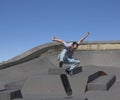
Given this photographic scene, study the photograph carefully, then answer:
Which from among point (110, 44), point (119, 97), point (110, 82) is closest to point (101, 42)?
point (110, 44)

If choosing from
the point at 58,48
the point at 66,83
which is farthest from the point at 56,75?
the point at 58,48

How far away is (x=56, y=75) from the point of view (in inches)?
510

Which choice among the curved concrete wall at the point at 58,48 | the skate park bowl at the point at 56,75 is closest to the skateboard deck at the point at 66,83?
the skate park bowl at the point at 56,75

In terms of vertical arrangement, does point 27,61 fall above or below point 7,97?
below

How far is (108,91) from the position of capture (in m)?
11.8

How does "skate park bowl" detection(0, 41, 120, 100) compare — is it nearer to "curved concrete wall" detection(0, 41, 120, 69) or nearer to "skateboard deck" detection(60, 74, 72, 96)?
"curved concrete wall" detection(0, 41, 120, 69)

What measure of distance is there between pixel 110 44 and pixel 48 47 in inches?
171

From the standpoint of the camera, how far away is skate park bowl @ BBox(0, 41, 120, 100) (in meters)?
11.4

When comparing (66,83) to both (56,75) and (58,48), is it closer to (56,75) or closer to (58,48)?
(56,75)

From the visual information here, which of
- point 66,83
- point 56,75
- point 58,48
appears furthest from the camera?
point 58,48

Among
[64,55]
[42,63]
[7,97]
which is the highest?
[64,55]

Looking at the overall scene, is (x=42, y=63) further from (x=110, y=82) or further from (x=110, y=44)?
(x=110, y=82)

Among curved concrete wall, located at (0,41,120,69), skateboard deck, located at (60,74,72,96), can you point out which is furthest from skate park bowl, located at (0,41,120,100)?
skateboard deck, located at (60,74,72,96)

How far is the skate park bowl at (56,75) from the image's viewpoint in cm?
1141
